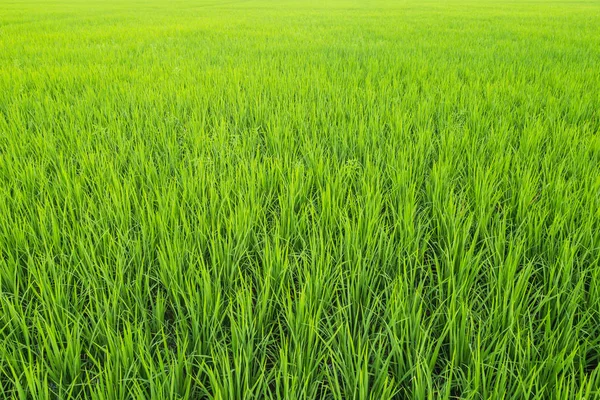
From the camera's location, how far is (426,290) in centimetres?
109

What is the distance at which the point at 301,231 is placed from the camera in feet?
4.38

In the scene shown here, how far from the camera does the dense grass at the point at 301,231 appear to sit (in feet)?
2.65

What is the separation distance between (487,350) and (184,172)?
1.19m

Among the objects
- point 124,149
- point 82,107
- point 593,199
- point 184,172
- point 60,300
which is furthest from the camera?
point 82,107

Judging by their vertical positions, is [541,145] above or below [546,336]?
above

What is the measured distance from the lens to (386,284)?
108cm

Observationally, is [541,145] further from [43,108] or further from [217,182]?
[43,108]

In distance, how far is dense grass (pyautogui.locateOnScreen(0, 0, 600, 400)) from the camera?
81 cm

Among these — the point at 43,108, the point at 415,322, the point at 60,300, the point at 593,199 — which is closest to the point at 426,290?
the point at 415,322

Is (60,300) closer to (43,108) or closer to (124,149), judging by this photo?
(124,149)

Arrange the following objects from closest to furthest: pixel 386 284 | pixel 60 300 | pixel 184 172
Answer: pixel 60 300, pixel 386 284, pixel 184 172

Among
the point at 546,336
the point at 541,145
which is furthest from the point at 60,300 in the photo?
the point at 541,145

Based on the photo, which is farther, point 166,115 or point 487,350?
point 166,115

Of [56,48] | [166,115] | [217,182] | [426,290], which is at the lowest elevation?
[426,290]
